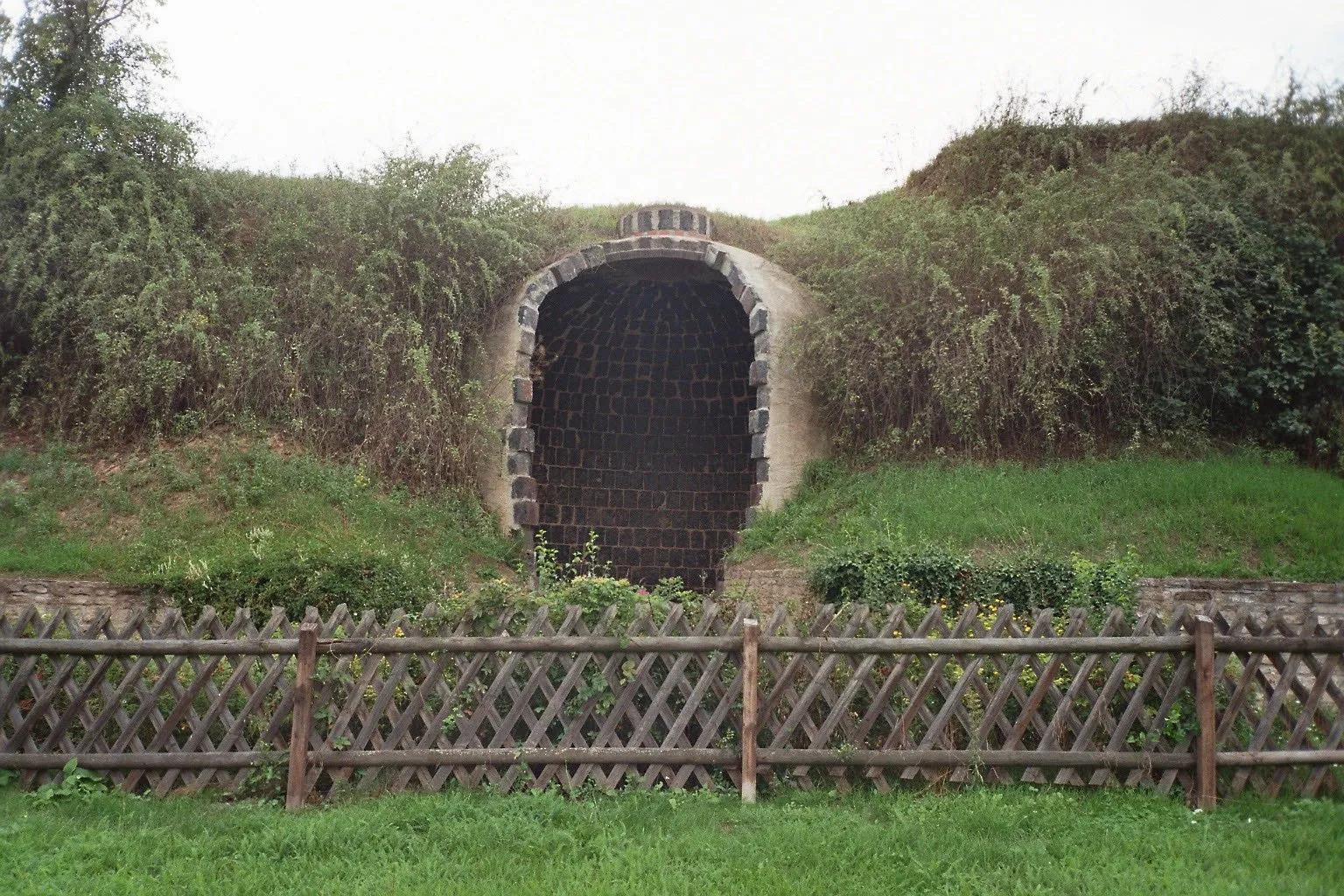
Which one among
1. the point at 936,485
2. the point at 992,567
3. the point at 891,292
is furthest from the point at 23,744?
the point at 891,292

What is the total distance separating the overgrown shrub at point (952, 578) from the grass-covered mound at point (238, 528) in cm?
382

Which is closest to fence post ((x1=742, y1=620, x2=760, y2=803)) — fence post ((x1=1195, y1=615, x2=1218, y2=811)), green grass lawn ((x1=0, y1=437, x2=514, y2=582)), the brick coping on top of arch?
fence post ((x1=1195, y1=615, x2=1218, y2=811))

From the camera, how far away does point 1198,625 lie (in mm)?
6094

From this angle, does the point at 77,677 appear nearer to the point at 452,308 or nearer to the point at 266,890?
the point at 266,890

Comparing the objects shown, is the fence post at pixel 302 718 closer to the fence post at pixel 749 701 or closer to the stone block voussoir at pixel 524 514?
the fence post at pixel 749 701

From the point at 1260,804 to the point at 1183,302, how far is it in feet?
28.4

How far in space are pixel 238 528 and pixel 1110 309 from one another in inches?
399

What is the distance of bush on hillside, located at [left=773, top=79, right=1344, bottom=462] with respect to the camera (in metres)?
12.8

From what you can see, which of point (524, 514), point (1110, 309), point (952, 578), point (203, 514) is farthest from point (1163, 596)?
point (203, 514)

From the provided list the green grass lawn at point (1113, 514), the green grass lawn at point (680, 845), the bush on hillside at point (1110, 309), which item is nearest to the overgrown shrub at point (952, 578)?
the green grass lawn at point (1113, 514)

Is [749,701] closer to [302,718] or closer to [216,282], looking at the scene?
[302,718]

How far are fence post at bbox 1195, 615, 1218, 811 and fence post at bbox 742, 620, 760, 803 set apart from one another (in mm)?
2446

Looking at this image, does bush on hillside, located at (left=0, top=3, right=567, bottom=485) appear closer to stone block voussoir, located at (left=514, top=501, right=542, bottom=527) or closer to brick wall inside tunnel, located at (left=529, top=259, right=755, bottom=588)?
stone block voussoir, located at (left=514, top=501, right=542, bottom=527)

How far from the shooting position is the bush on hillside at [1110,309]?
1280cm
